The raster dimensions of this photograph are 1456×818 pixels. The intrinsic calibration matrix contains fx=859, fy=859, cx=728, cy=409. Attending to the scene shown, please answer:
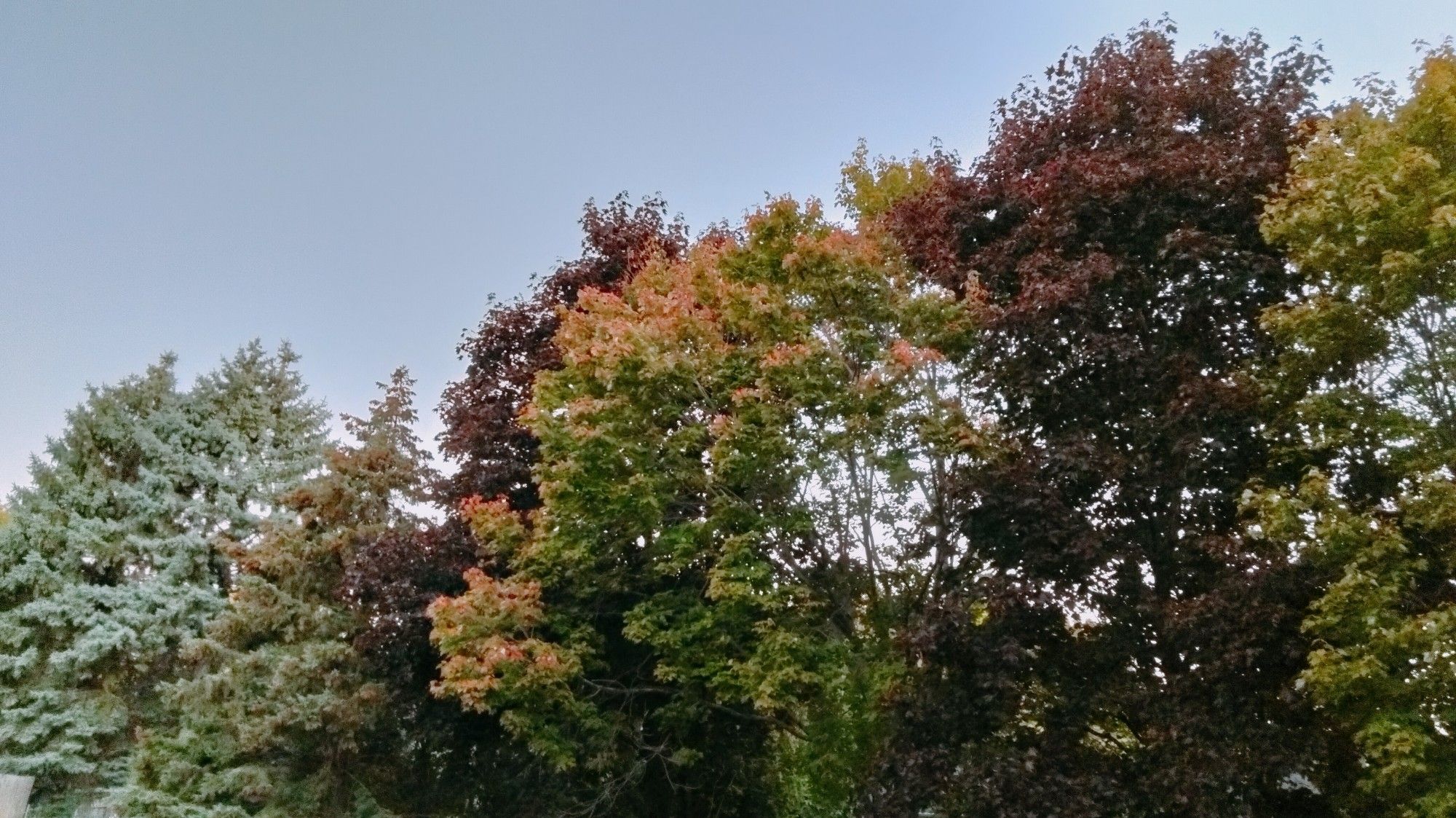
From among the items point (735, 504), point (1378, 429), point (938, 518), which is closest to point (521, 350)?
point (735, 504)

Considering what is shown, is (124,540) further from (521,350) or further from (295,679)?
(521,350)

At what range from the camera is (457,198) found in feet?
58.8

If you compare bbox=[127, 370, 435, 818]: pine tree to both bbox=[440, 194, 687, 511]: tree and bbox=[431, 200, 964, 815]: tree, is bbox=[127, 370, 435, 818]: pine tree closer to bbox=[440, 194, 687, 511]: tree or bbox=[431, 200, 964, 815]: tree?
bbox=[440, 194, 687, 511]: tree

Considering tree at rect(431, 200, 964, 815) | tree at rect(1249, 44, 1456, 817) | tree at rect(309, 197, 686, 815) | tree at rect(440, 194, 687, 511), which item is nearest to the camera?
tree at rect(1249, 44, 1456, 817)

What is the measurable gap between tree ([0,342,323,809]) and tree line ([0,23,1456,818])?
47 centimetres

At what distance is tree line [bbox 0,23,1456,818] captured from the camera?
6.60 metres

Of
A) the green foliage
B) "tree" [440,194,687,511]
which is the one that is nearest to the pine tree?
"tree" [440,194,687,511]

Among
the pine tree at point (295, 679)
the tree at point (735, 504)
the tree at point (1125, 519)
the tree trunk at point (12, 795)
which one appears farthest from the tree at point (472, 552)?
the tree at point (1125, 519)

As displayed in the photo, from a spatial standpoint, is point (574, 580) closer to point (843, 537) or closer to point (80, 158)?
point (843, 537)

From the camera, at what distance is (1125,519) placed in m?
8.07

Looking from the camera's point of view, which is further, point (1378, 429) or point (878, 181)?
point (878, 181)

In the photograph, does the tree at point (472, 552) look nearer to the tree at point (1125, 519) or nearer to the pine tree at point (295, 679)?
the pine tree at point (295, 679)

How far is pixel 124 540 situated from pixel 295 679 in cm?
641

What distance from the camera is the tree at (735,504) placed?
8742 mm
